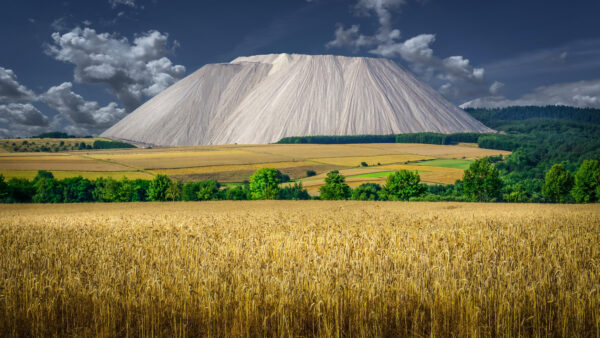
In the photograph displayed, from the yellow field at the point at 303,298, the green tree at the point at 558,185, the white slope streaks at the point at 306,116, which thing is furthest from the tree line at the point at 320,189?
the white slope streaks at the point at 306,116

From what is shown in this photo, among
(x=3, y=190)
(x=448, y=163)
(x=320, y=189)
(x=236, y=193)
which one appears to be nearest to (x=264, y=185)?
(x=236, y=193)

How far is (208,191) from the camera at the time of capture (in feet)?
219

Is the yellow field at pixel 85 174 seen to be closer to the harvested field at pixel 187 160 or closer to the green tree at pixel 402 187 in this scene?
the harvested field at pixel 187 160

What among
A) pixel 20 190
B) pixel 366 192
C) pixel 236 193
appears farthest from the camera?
pixel 236 193

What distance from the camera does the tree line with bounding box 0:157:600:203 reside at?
6178 centimetres

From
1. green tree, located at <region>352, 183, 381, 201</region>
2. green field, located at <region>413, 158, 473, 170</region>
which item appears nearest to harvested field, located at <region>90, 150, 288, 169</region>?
green tree, located at <region>352, 183, 381, 201</region>

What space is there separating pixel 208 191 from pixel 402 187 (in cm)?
3474

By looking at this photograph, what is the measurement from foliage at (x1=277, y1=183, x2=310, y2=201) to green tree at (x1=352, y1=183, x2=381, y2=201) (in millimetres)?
9246

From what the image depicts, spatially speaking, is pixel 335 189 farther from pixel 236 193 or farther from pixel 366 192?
pixel 236 193

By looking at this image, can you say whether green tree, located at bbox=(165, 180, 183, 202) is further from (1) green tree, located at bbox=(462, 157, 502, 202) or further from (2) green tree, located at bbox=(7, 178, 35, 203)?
(1) green tree, located at bbox=(462, 157, 502, 202)

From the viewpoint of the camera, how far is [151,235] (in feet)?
45.4

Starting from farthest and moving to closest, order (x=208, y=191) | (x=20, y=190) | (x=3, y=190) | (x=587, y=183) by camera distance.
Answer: (x=208, y=191), (x=20, y=190), (x=3, y=190), (x=587, y=183)

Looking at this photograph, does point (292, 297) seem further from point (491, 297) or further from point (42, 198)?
point (42, 198)

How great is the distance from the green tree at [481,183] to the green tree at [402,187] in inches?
282
